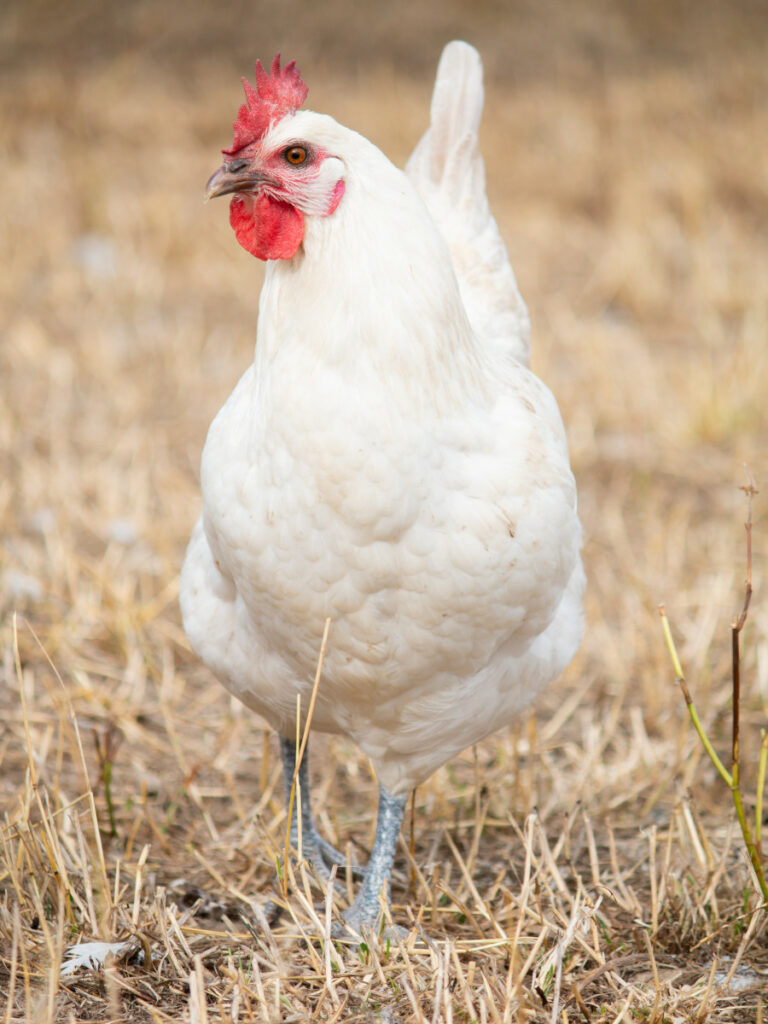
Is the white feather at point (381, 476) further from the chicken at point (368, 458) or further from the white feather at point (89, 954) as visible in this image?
the white feather at point (89, 954)

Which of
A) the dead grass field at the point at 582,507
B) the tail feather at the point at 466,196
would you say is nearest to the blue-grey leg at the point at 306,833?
the dead grass field at the point at 582,507

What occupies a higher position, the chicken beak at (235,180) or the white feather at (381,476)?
the chicken beak at (235,180)

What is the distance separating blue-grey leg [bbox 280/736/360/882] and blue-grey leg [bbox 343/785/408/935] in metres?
0.19

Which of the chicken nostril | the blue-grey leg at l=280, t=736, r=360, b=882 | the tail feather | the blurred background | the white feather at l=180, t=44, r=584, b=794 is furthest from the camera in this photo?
the blurred background

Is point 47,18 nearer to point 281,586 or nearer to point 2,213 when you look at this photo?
point 2,213

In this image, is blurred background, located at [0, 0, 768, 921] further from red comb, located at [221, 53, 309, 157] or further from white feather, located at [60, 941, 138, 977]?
red comb, located at [221, 53, 309, 157]

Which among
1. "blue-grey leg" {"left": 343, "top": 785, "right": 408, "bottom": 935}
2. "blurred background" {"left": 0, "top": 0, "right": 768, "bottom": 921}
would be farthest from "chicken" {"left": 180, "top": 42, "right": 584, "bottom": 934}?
"blurred background" {"left": 0, "top": 0, "right": 768, "bottom": 921}

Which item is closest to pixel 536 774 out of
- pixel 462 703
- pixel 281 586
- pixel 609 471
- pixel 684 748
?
pixel 684 748

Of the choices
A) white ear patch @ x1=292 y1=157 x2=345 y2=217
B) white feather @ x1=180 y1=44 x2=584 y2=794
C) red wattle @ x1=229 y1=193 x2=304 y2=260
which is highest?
white ear patch @ x1=292 y1=157 x2=345 y2=217

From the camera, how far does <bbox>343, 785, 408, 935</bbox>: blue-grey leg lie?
2428mm

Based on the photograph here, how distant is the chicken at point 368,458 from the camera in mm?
1954

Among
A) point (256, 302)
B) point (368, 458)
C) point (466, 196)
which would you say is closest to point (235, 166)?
point (368, 458)

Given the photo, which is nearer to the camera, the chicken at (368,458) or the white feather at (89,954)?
the chicken at (368,458)

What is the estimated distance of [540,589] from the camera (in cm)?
215
